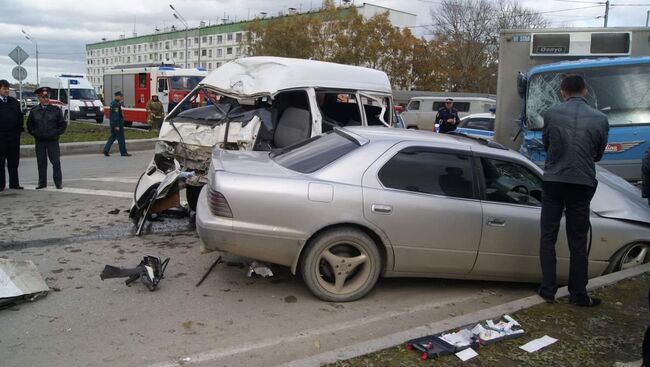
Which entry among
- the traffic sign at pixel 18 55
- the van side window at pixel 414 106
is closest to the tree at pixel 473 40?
the van side window at pixel 414 106

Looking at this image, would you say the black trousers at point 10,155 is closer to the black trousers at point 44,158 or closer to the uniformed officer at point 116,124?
the black trousers at point 44,158

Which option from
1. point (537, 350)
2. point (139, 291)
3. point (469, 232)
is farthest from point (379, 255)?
point (139, 291)

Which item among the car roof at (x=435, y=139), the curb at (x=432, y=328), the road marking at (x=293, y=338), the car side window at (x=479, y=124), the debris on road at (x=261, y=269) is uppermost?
the car side window at (x=479, y=124)

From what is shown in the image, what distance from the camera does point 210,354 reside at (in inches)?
138

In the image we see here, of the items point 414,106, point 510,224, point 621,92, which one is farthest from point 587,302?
point 414,106

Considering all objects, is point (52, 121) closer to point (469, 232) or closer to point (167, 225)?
point (167, 225)

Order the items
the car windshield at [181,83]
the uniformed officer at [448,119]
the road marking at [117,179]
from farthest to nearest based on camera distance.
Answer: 1. the car windshield at [181,83]
2. the uniformed officer at [448,119]
3. the road marking at [117,179]

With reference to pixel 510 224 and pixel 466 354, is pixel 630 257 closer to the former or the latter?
pixel 510 224

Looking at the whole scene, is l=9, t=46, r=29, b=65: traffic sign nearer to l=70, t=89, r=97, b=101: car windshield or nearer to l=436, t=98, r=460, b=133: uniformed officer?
l=70, t=89, r=97, b=101: car windshield

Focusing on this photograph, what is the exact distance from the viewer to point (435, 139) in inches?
190

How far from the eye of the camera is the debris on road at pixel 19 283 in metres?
4.14

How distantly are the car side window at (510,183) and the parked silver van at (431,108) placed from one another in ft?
61.9

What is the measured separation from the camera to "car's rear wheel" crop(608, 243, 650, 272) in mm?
4871

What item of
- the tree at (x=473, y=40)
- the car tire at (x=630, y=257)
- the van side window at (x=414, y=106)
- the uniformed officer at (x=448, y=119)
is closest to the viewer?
the car tire at (x=630, y=257)
